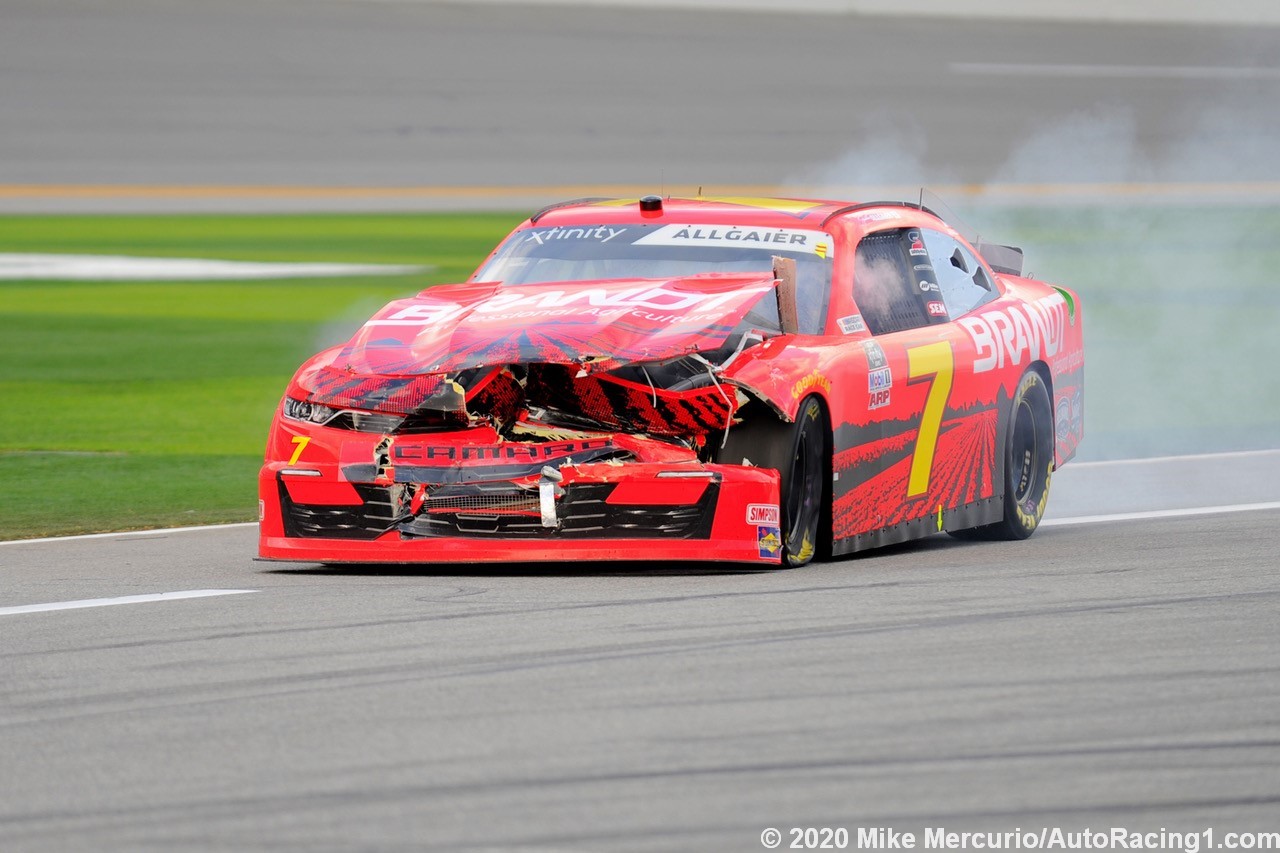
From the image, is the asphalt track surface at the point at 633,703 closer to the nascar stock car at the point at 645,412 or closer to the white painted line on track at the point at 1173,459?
the nascar stock car at the point at 645,412

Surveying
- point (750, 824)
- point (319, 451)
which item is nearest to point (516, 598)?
point (319, 451)

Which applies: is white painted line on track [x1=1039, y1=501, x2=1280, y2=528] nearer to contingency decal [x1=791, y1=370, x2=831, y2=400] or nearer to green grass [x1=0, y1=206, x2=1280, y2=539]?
contingency decal [x1=791, y1=370, x2=831, y2=400]

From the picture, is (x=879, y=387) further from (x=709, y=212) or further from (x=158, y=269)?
(x=158, y=269)

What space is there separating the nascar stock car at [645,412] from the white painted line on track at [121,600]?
0.38 metres

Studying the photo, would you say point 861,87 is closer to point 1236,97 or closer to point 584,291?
point 1236,97

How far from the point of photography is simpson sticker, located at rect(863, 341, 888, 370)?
8273mm

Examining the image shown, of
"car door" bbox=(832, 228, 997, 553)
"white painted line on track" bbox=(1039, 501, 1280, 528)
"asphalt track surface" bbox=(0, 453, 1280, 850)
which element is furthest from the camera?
"white painted line on track" bbox=(1039, 501, 1280, 528)

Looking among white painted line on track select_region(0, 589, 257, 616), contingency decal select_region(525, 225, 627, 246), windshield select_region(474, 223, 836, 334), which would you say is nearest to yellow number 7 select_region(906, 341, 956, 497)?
windshield select_region(474, 223, 836, 334)

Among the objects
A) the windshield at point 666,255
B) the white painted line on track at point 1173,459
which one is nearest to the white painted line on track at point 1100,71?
the white painted line on track at point 1173,459

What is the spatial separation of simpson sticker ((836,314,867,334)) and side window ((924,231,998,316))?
0.81 metres

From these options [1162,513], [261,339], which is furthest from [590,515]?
[261,339]

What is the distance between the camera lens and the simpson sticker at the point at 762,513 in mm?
7523

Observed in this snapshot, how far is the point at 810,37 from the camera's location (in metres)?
43.8

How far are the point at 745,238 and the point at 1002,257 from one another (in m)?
2.30
